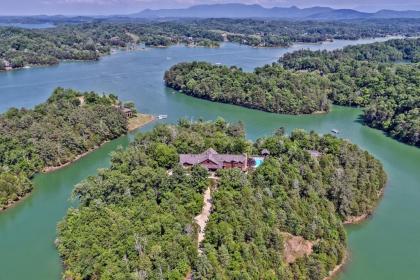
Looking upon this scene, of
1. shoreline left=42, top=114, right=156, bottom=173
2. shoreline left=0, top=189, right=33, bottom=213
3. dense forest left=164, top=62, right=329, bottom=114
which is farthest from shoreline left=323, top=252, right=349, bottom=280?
dense forest left=164, top=62, right=329, bottom=114

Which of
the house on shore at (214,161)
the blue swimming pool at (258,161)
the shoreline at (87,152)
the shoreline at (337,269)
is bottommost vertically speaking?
the shoreline at (337,269)

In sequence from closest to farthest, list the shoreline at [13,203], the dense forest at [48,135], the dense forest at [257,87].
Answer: the shoreline at [13,203]
the dense forest at [48,135]
the dense forest at [257,87]

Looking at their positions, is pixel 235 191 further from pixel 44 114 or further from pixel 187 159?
pixel 44 114

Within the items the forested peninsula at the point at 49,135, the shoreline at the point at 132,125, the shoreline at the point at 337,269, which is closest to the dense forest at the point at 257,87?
the shoreline at the point at 132,125

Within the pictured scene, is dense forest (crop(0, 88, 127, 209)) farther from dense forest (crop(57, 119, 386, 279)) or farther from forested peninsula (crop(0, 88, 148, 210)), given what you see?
dense forest (crop(57, 119, 386, 279))

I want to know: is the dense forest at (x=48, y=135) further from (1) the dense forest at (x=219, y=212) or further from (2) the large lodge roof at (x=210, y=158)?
(2) the large lodge roof at (x=210, y=158)

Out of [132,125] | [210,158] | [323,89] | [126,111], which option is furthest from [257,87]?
[210,158]

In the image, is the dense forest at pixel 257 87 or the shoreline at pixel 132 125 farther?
the dense forest at pixel 257 87
